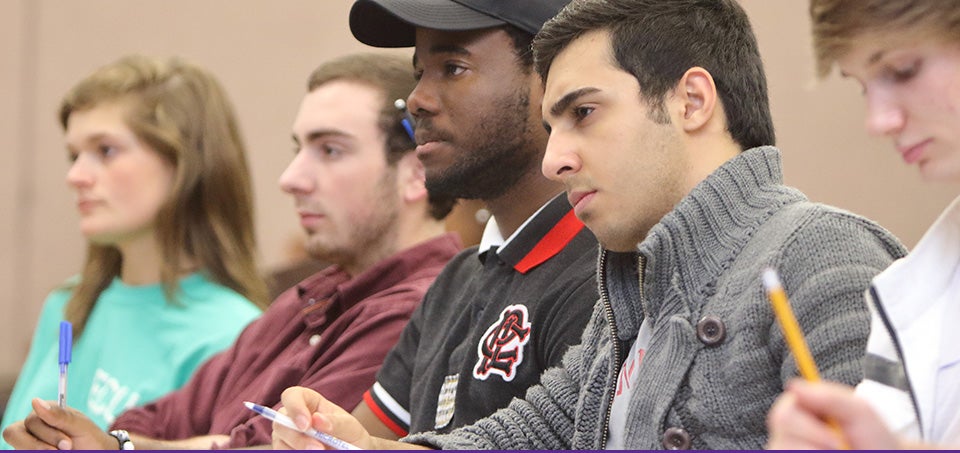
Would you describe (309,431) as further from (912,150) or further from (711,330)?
(912,150)

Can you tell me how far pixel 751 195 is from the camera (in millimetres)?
1466

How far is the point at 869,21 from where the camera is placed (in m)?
1.15

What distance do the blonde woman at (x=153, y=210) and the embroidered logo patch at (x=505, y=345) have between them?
4.03 ft

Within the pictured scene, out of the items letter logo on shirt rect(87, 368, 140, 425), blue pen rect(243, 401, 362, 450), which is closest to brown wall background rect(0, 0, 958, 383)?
letter logo on shirt rect(87, 368, 140, 425)

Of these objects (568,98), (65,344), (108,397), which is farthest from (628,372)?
(108,397)

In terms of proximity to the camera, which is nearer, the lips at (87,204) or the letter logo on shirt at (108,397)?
the letter logo on shirt at (108,397)

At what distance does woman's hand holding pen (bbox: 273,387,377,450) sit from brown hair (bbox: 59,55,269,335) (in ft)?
4.86

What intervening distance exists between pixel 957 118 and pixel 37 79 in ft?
14.0

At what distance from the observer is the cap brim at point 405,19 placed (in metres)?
2.03

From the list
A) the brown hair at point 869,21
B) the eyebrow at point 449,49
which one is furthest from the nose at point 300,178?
the brown hair at point 869,21

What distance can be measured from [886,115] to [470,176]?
967mm

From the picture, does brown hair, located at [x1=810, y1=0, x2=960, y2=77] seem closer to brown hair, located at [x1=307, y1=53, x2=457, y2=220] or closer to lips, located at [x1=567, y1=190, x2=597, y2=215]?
lips, located at [x1=567, y1=190, x2=597, y2=215]

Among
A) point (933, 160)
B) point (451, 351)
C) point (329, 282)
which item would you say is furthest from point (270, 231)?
point (933, 160)

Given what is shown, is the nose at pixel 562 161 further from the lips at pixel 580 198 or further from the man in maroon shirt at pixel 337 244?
the man in maroon shirt at pixel 337 244
